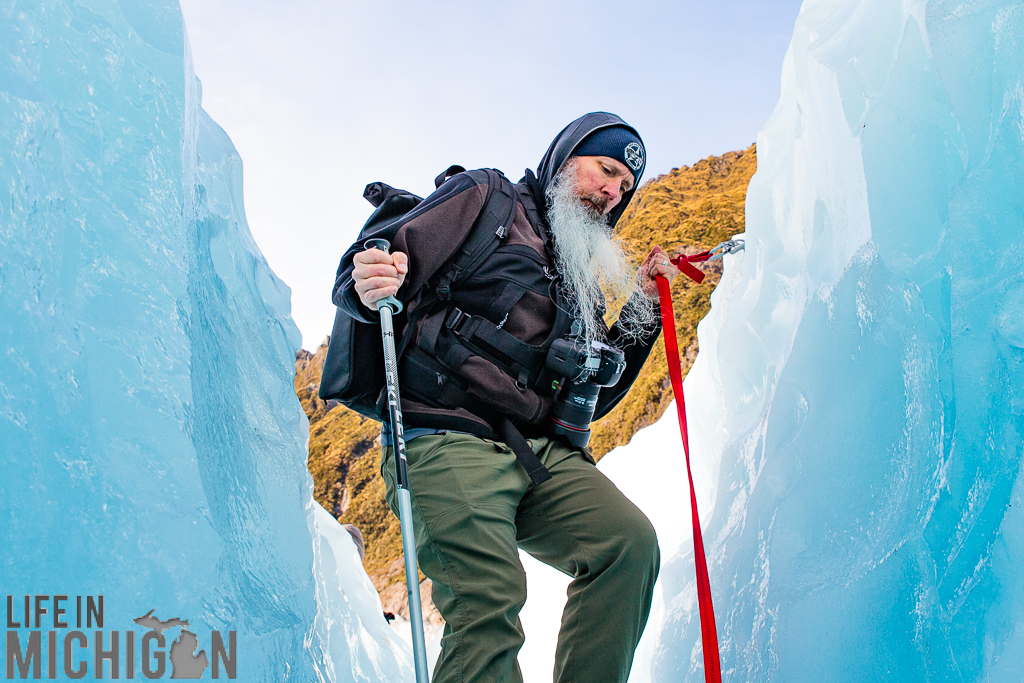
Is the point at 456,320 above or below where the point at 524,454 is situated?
above

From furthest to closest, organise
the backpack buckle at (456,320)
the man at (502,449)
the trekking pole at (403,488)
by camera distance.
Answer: the backpack buckle at (456,320)
the man at (502,449)
the trekking pole at (403,488)

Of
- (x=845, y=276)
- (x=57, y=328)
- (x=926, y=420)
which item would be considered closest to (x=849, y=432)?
(x=926, y=420)

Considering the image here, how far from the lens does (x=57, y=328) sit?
1247 mm

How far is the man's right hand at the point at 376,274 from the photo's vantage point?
4.49ft

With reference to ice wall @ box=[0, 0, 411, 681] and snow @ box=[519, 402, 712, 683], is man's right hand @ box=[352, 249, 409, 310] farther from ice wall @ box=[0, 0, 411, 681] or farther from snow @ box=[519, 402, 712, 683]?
snow @ box=[519, 402, 712, 683]

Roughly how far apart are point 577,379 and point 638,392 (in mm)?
5486

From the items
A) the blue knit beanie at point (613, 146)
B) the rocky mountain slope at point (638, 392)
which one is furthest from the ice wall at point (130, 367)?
the rocky mountain slope at point (638, 392)

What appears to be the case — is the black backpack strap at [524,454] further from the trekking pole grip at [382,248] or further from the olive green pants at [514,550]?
the trekking pole grip at [382,248]

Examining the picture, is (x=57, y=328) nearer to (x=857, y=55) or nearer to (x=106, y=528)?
(x=106, y=528)

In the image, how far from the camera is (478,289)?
1579 mm

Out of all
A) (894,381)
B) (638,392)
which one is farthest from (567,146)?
(638,392)

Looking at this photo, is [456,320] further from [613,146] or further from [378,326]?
[613,146]

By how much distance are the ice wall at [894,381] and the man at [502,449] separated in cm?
51

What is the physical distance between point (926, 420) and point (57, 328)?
182cm
